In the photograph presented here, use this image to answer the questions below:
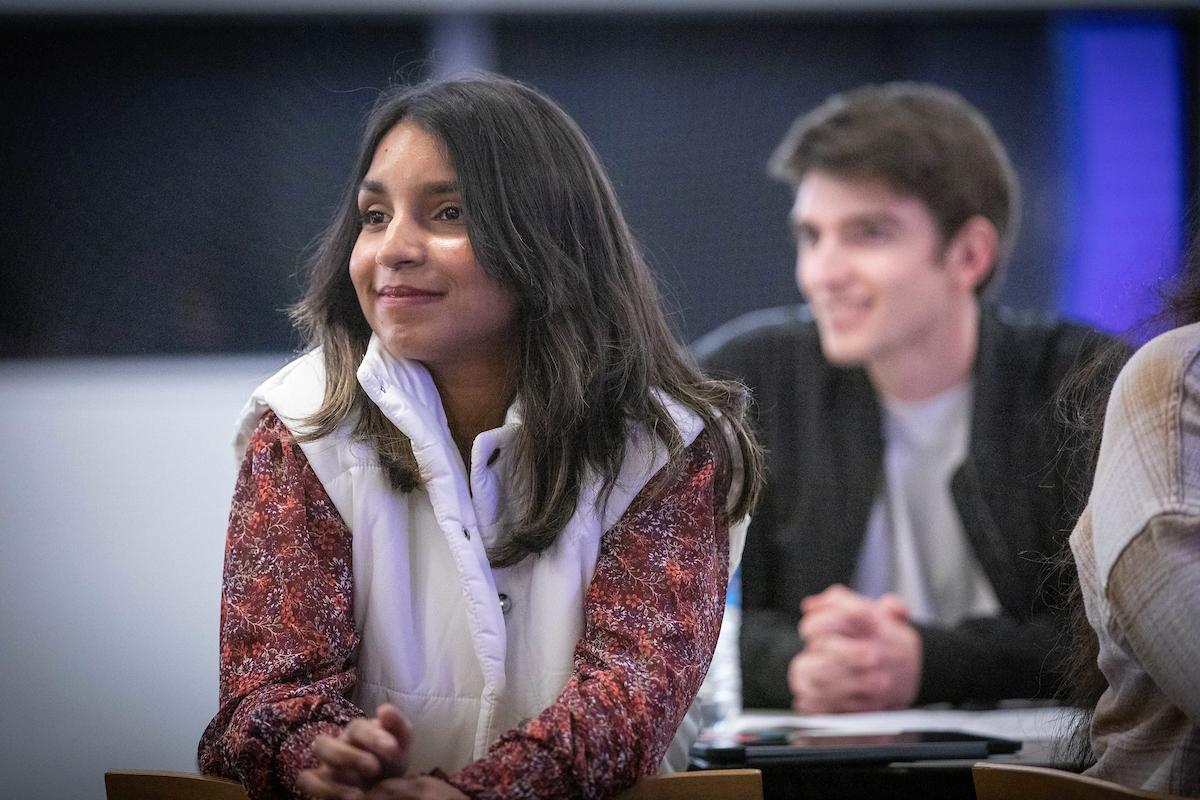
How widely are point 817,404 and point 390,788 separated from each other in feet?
6.42

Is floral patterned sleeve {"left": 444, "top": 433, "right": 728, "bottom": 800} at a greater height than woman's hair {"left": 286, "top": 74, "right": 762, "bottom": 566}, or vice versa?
woman's hair {"left": 286, "top": 74, "right": 762, "bottom": 566}

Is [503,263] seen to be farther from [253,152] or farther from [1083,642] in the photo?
[253,152]

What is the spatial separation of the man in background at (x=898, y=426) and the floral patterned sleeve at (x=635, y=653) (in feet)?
3.94

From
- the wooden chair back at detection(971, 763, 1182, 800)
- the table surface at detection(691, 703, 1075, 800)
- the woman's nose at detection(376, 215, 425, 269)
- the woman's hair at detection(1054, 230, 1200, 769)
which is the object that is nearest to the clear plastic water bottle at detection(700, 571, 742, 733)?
the table surface at detection(691, 703, 1075, 800)

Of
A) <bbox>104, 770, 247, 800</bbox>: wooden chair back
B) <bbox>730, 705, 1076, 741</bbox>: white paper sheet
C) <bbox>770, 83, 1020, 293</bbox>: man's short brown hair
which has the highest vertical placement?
<bbox>770, 83, 1020, 293</bbox>: man's short brown hair

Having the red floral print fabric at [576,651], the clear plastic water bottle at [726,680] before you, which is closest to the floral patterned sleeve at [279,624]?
the red floral print fabric at [576,651]

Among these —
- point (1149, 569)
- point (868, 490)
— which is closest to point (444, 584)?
point (1149, 569)

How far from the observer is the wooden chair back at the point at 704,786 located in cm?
142

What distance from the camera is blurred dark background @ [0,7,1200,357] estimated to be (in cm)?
298

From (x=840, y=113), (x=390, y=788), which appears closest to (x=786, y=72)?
(x=840, y=113)

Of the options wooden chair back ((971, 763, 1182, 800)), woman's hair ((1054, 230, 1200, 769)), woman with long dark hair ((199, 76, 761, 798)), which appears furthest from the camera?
woman's hair ((1054, 230, 1200, 769))

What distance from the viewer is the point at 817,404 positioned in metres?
3.17

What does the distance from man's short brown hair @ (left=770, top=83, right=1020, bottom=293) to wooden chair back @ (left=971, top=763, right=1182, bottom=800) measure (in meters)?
2.07

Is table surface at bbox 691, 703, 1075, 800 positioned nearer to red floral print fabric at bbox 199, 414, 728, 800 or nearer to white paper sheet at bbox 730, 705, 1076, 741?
white paper sheet at bbox 730, 705, 1076, 741
